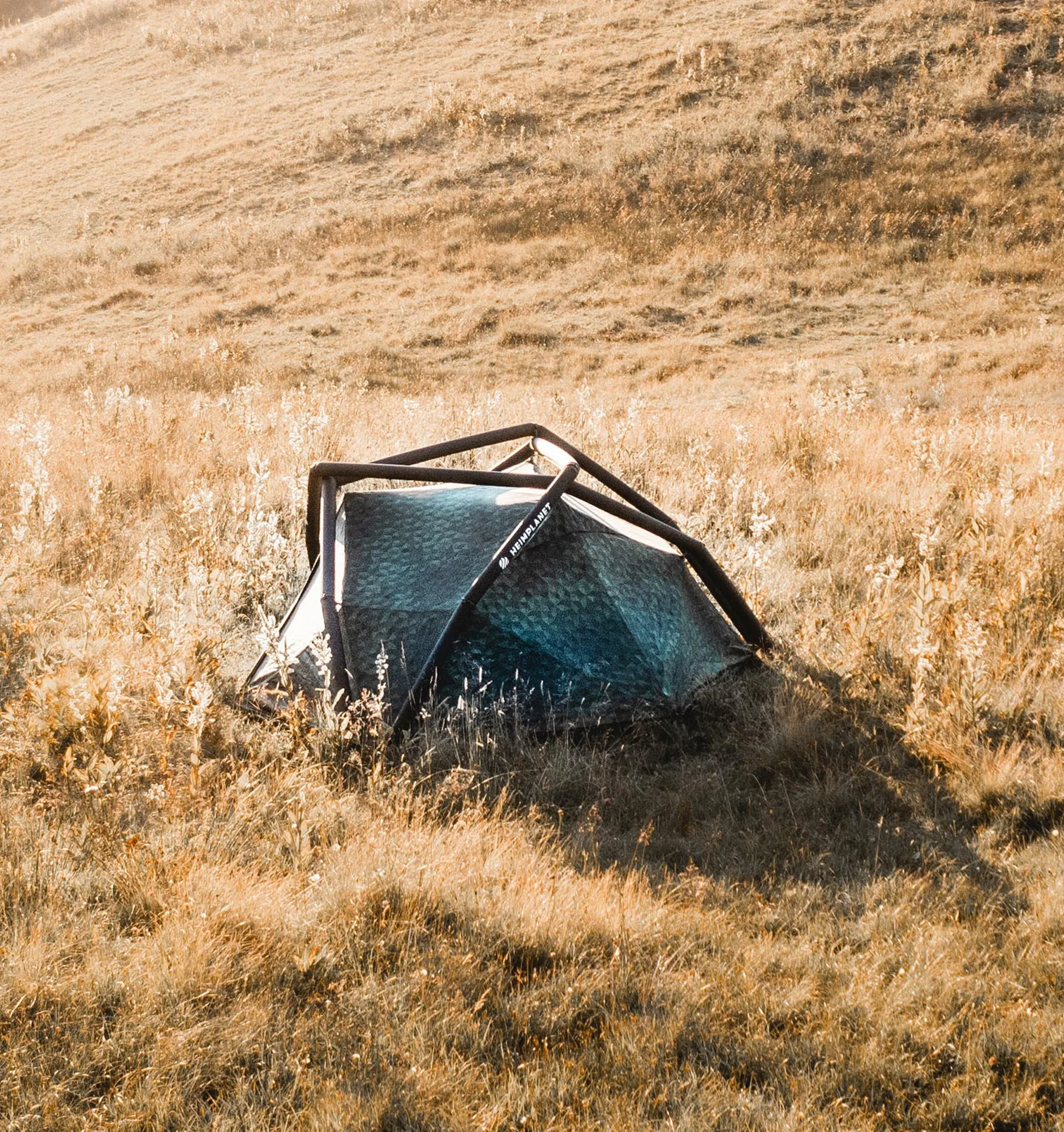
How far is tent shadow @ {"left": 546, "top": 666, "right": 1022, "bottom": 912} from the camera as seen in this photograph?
290 cm

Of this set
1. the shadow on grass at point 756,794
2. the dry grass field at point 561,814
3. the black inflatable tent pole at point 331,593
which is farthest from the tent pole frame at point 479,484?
the shadow on grass at point 756,794

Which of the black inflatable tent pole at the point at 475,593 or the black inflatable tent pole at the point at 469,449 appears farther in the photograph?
the black inflatable tent pole at the point at 469,449

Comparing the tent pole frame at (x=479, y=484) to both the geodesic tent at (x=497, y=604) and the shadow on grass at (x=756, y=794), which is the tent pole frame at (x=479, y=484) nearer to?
the geodesic tent at (x=497, y=604)

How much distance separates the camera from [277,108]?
30.0 metres

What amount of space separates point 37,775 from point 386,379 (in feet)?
42.0

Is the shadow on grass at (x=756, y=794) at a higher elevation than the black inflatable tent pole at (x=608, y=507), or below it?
below

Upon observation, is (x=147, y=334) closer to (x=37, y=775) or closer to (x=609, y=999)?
(x=37, y=775)

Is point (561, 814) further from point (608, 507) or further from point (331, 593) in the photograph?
point (608, 507)

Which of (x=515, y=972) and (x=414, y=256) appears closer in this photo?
(x=515, y=972)

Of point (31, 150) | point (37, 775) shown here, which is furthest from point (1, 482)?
point (31, 150)

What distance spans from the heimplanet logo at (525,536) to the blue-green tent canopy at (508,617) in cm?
4

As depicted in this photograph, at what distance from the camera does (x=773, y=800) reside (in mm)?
3258

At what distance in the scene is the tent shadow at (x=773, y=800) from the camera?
290 centimetres

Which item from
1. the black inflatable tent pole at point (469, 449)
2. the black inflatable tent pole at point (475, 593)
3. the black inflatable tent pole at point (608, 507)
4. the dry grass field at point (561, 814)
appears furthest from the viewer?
the black inflatable tent pole at point (469, 449)
